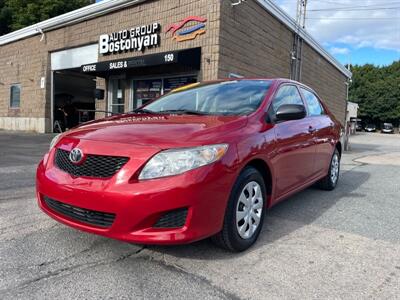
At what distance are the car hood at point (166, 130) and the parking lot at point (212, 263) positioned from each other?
98cm

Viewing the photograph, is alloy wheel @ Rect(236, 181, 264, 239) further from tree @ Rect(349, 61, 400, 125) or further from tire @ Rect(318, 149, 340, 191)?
tree @ Rect(349, 61, 400, 125)

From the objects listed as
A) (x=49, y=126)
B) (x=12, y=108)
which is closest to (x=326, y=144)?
(x=49, y=126)

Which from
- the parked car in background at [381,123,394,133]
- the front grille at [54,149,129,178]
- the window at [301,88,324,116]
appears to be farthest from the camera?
the parked car in background at [381,123,394,133]

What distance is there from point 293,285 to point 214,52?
9.12m

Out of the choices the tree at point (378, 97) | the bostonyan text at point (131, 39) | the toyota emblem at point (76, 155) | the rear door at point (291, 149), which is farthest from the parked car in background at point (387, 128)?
the toyota emblem at point (76, 155)

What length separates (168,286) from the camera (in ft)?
8.64

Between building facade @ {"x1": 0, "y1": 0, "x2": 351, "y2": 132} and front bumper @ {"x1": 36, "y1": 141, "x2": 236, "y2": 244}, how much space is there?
8.51 metres

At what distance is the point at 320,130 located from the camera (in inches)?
202

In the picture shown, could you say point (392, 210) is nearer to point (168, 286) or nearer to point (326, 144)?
point (326, 144)

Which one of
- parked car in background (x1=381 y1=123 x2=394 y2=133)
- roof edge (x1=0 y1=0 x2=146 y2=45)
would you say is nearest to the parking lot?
roof edge (x1=0 y1=0 x2=146 y2=45)

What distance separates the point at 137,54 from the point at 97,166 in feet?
36.1

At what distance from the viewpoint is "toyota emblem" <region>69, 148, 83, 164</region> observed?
2994mm

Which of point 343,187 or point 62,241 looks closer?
point 62,241

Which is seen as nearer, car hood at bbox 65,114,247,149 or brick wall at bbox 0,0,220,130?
car hood at bbox 65,114,247,149
